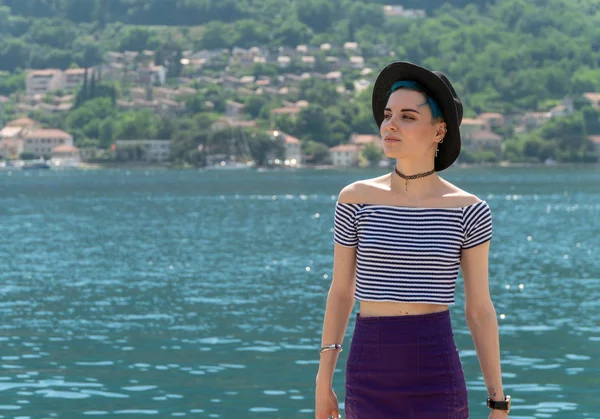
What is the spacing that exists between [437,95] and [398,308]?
819 millimetres

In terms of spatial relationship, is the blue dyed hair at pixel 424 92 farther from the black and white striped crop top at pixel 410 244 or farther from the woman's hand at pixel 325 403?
the woman's hand at pixel 325 403

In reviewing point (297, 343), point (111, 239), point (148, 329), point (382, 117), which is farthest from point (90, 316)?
point (111, 239)

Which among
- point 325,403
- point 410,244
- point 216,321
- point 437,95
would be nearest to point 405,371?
point 325,403

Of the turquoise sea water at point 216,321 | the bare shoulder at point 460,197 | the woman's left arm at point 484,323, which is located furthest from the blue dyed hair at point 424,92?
the turquoise sea water at point 216,321

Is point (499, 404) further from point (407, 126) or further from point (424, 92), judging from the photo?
point (424, 92)

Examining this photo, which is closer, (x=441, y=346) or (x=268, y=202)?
(x=441, y=346)

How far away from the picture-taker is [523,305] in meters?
28.0

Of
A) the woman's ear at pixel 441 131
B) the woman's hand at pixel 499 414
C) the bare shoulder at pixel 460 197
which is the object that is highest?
the woman's ear at pixel 441 131

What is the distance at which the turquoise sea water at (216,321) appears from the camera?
16.6m

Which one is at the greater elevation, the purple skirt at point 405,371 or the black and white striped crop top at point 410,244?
the black and white striped crop top at point 410,244

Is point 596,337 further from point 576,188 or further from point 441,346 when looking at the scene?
point 576,188

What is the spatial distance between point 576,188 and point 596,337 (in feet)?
344

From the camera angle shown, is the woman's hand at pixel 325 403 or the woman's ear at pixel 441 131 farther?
the woman's ear at pixel 441 131

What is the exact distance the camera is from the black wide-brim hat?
5387 mm
